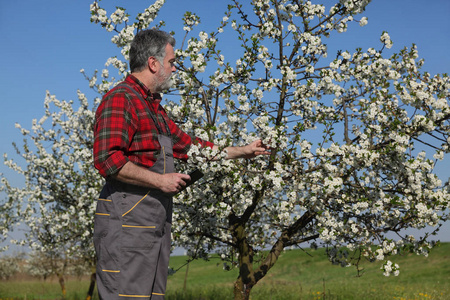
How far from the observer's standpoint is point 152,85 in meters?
4.51

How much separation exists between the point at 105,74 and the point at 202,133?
276 inches

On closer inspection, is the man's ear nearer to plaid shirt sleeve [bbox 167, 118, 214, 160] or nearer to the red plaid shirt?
the red plaid shirt

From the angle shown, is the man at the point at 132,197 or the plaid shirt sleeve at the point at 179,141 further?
the plaid shirt sleeve at the point at 179,141

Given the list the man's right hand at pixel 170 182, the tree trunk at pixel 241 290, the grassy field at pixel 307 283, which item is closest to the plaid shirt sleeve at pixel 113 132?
the man's right hand at pixel 170 182

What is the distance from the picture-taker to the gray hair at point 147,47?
4.47m

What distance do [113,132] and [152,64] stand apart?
0.95 meters

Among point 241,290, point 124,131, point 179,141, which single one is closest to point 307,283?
point 241,290

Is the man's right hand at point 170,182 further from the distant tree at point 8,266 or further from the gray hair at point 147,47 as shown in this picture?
the distant tree at point 8,266

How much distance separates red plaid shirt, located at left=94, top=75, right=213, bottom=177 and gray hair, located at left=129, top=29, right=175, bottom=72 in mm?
180

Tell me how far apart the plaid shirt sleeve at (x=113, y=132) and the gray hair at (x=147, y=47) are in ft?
1.65

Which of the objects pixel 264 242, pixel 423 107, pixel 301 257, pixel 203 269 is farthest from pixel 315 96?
pixel 203 269

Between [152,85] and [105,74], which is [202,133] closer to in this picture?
[152,85]

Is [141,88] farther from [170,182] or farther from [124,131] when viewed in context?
[170,182]

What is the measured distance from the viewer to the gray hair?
4469 millimetres
